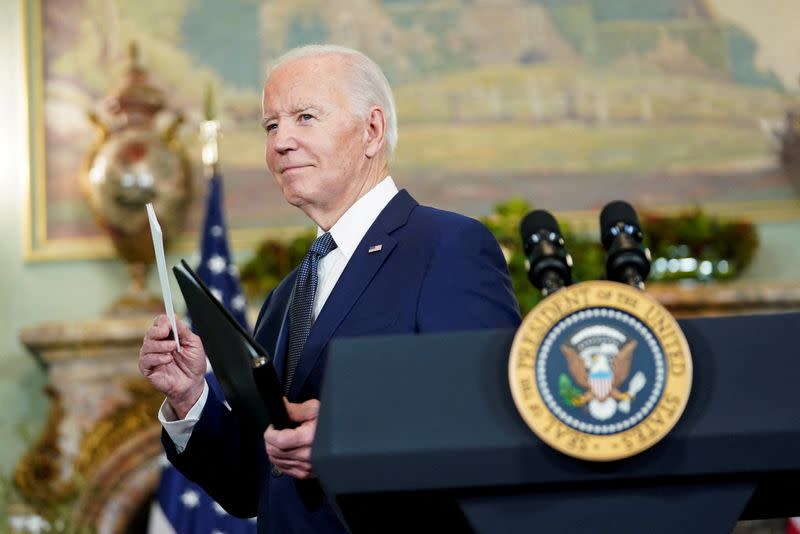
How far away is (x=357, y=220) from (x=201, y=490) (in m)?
2.92

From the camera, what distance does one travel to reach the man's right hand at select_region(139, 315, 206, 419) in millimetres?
2172

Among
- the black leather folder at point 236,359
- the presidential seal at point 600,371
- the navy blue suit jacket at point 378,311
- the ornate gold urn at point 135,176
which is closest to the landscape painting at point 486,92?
the ornate gold urn at point 135,176

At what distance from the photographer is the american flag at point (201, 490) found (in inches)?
195

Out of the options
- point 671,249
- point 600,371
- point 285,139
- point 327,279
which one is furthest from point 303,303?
point 671,249

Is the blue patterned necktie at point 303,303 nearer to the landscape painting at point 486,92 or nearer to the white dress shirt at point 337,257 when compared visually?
the white dress shirt at point 337,257

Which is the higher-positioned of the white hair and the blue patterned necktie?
the white hair

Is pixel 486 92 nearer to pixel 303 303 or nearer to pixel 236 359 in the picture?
pixel 303 303

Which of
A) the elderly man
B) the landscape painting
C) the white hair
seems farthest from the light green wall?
the white hair

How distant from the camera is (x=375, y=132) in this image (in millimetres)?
2455

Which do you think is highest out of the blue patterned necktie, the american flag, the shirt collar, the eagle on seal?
the eagle on seal

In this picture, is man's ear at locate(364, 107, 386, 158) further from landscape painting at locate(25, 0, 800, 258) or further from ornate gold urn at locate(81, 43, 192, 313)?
landscape painting at locate(25, 0, 800, 258)

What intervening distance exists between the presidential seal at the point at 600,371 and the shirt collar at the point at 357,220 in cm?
103

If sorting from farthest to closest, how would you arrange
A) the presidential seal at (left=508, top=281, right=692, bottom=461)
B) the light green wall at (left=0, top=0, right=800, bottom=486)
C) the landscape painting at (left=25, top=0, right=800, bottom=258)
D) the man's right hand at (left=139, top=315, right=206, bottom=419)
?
the landscape painting at (left=25, top=0, right=800, bottom=258) < the light green wall at (left=0, top=0, right=800, bottom=486) < the man's right hand at (left=139, top=315, right=206, bottom=419) < the presidential seal at (left=508, top=281, right=692, bottom=461)

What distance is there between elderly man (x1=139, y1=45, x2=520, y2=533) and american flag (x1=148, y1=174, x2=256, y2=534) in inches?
92.6
